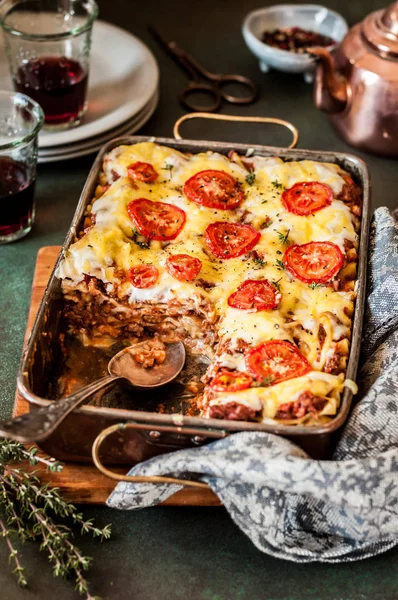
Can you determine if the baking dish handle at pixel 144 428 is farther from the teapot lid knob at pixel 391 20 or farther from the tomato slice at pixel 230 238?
the teapot lid knob at pixel 391 20

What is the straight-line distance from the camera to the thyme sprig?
2.37 m

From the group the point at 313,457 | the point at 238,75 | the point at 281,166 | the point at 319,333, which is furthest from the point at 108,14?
the point at 313,457

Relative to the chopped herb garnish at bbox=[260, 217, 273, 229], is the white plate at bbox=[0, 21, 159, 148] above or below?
below

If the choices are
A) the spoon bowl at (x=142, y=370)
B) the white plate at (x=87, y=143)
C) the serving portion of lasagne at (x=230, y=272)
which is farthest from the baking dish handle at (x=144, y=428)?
the white plate at (x=87, y=143)

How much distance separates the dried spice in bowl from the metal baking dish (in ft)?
6.10

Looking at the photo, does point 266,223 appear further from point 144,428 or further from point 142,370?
point 144,428

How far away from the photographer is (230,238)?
3.03m

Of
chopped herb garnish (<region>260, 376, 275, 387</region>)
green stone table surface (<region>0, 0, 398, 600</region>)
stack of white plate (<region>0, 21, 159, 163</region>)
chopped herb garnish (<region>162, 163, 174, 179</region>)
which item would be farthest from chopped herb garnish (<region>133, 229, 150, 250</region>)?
stack of white plate (<region>0, 21, 159, 163</region>)

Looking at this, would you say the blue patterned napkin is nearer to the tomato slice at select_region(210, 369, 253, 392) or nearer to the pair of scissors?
the tomato slice at select_region(210, 369, 253, 392)

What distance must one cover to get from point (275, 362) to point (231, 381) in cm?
15

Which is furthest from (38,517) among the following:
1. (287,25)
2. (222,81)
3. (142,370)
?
(287,25)

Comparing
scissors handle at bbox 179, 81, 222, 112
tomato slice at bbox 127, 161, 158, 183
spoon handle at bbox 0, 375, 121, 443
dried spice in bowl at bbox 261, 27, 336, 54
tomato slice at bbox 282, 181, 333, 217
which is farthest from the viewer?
dried spice in bowl at bbox 261, 27, 336, 54

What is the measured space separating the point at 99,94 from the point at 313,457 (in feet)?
8.44

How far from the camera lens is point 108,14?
203 inches
